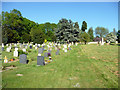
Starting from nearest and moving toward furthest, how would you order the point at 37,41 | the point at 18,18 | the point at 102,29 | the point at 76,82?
1. the point at 76,82
2. the point at 37,41
3. the point at 18,18
4. the point at 102,29

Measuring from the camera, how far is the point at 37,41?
37.3m

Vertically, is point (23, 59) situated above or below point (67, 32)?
below

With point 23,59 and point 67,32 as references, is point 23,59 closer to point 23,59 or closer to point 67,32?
point 23,59

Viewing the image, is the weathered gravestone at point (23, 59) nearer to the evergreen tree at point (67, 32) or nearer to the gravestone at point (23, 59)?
the gravestone at point (23, 59)

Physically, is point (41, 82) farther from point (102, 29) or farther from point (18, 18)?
point (102, 29)

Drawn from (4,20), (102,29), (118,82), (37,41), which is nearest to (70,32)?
(37,41)

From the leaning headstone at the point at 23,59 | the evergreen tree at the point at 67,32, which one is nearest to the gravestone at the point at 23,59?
the leaning headstone at the point at 23,59

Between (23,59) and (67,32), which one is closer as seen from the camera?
(23,59)

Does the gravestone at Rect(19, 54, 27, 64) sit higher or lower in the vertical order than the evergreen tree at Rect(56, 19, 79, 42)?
lower

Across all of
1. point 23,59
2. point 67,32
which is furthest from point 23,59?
point 67,32

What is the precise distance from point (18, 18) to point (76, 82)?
181ft

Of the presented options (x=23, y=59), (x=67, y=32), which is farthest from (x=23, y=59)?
(x=67, y=32)

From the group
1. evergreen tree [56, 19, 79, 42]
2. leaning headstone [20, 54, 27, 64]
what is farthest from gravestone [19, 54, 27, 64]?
evergreen tree [56, 19, 79, 42]

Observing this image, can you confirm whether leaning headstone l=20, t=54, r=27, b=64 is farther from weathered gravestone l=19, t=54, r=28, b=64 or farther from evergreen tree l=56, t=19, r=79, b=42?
evergreen tree l=56, t=19, r=79, b=42
